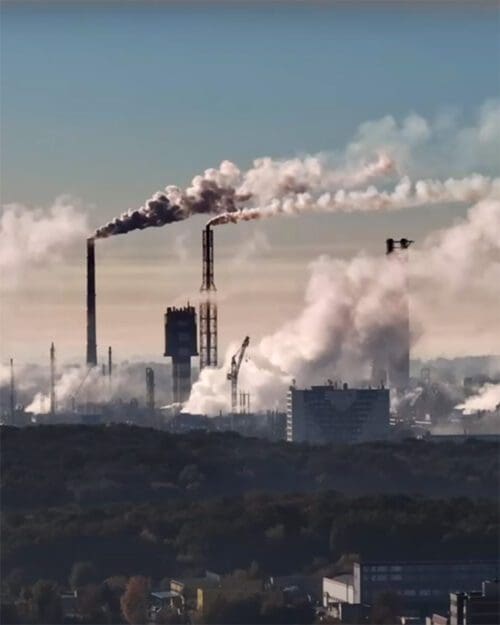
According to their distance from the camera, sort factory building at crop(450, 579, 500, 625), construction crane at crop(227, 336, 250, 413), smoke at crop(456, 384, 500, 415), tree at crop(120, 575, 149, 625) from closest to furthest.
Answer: factory building at crop(450, 579, 500, 625)
tree at crop(120, 575, 149, 625)
construction crane at crop(227, 336, 250, 413)
smoke at crop(456, 384, 500, 415)

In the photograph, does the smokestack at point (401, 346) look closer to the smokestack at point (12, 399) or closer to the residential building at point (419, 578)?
the residential building at point (419, 578)

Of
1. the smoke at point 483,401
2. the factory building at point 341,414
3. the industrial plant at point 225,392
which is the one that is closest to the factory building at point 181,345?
the industrial plant at point 225,392

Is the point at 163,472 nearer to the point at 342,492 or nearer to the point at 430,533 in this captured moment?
the point at 342,492

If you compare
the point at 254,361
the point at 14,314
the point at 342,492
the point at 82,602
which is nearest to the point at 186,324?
the point at 254,361

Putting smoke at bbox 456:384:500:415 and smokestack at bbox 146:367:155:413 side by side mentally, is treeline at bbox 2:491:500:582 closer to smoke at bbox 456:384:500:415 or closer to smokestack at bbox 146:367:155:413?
smoke at bbox 456:384:500:415

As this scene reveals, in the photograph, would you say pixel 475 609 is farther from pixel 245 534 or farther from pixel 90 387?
pixel 90 387

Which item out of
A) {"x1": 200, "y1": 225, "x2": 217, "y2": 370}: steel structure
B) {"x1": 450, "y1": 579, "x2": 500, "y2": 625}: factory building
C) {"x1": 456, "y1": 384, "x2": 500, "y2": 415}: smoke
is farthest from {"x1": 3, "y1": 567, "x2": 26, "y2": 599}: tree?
{"x1": 450, "y1": 579, "x2": 500, "y2": 625}: factory building
